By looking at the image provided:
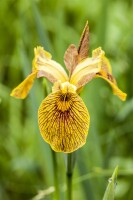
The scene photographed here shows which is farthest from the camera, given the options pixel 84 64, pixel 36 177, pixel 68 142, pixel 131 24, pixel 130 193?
A: pixel 131 24

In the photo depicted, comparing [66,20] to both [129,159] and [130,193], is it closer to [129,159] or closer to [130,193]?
[129,159]

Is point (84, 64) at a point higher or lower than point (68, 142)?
higher

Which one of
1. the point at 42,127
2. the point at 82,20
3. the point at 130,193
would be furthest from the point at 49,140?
the point at 82,20

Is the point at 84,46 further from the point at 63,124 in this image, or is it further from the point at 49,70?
the point at 63,124

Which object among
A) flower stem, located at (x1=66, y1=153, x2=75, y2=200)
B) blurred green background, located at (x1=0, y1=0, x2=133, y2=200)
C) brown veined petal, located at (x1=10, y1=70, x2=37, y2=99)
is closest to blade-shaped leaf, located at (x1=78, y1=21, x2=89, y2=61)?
brown veined petal, located at (x1=10, y1=70, x2=37, y2=99)

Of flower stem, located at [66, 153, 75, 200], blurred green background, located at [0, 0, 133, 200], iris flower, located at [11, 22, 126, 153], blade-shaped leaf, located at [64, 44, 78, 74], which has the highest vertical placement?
blurred green background, located at [0, 0, 133, 200]

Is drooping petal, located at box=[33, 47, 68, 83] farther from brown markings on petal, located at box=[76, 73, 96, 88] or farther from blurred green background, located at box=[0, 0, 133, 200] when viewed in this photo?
blurred green background, located at box=[0, 0, 133, 200]
